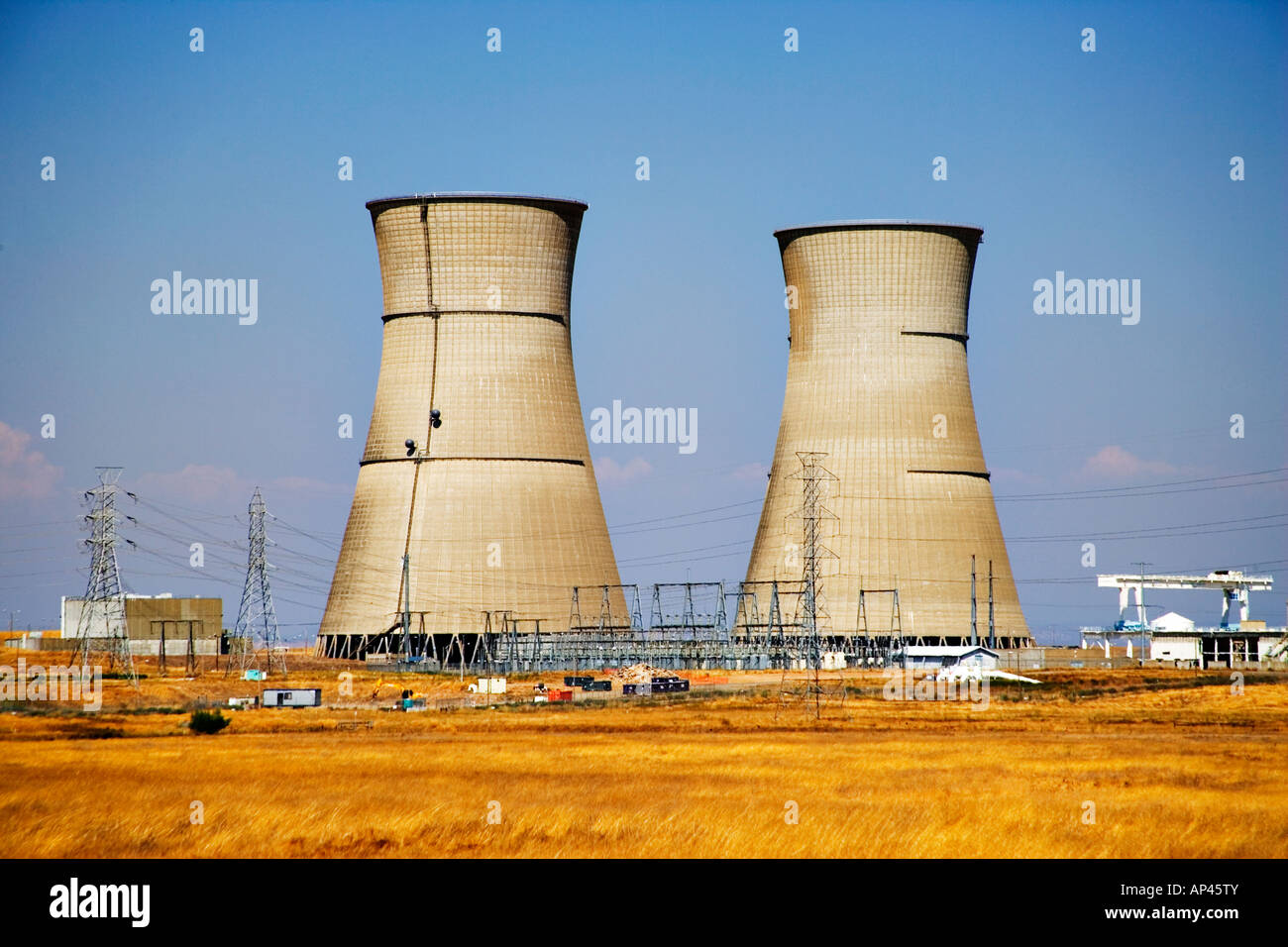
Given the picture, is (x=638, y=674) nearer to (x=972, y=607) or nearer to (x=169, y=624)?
(x=972, y=607)

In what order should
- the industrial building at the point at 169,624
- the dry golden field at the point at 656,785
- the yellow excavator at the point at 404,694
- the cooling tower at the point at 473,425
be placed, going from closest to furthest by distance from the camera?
1. the dry golden field at the point at 656,785
2. the yellow excavator at the point at 404,694
3. the cooling tower at the point at 473,425
4. the industrial building at the point at 169,624

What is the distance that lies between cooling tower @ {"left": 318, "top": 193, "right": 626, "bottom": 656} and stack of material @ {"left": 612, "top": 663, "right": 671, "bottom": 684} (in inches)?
139

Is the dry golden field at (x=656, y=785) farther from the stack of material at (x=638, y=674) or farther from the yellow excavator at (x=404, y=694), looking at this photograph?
the stack of material at (x=638, y=674)

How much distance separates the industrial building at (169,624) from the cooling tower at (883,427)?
2860cm

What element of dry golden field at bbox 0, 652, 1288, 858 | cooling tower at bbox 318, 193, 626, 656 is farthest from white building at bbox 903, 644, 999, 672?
dry golden field at bbox 0, 652, 1288, 858

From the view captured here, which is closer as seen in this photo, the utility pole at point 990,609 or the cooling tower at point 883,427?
the cooling tower at point 883,427

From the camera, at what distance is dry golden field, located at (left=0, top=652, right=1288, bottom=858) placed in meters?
16.6

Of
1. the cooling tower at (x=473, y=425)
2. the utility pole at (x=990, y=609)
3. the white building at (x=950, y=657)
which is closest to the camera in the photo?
the white building at (x=950, y=657)

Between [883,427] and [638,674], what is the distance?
1187 cm

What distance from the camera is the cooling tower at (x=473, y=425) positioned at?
182ft

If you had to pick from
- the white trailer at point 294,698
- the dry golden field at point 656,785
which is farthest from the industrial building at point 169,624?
the dry golden field at point 656,785
